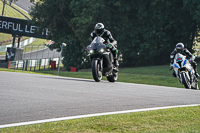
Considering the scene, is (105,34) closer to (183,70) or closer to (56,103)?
(183,70)

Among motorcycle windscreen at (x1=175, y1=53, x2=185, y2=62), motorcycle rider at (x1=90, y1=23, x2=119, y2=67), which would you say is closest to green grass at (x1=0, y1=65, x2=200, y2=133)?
motorcycle rider at (x1=90, y1=23, x2=119, y2=67)

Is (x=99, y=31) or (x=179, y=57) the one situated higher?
(x=99, y=31)

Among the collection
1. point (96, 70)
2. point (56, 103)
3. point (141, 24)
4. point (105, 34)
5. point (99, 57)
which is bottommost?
point (56, 103)

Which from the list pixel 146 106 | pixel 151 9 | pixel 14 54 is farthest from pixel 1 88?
pixel 14 54

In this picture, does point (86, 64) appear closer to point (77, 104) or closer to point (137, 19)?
point (137, 19)

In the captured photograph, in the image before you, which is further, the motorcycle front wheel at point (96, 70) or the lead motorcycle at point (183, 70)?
the lead motorcycle at point (183, 70)

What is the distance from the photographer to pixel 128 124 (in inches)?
233

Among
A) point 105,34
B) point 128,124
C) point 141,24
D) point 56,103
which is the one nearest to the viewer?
point 128,124

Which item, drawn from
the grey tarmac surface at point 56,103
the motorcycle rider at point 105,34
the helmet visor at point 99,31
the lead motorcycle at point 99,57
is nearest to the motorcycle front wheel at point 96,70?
the lead motorcycle at point 99,57

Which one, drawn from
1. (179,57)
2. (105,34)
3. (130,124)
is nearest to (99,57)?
(105,34)

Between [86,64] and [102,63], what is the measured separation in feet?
93.4

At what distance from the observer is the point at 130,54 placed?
118 feet

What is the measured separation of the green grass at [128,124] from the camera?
536 centimetres

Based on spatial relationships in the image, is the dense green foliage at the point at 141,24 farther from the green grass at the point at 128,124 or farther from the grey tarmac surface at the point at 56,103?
the green grass at the point at 128,124
